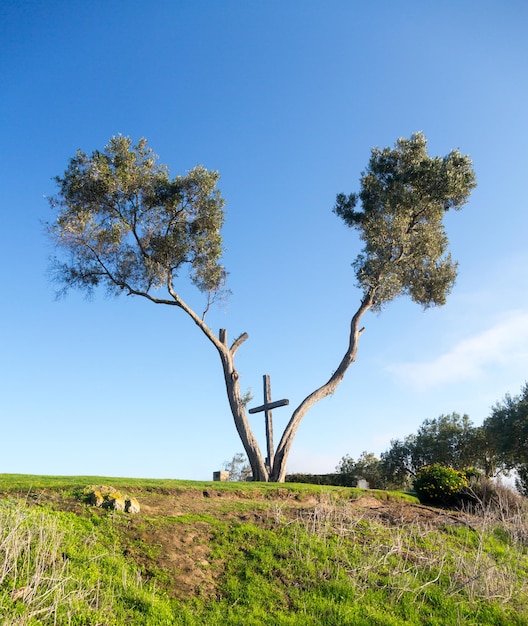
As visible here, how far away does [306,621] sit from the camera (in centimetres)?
824

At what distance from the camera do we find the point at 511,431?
3403 cm

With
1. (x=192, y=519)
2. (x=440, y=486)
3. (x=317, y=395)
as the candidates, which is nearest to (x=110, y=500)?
(x=192, y=519)

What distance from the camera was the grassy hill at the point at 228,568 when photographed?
302 inches

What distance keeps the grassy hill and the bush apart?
22.1 feet

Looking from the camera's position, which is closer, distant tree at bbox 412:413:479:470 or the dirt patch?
the dirt patch

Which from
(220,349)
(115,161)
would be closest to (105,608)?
(220,349)

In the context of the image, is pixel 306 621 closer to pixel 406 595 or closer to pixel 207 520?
pixel 406 595

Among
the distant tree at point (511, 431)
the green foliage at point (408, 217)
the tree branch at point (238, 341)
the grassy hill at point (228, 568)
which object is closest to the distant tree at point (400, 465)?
the distant tree at point (511, 431)

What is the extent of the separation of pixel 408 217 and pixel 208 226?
9521mm

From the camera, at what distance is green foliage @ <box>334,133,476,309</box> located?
24.8m

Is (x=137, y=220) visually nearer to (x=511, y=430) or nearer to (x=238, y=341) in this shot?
(x=238, y=341)

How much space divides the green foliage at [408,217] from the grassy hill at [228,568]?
14.4 metres

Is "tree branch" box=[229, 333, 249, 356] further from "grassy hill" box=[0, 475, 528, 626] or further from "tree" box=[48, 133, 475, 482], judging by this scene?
"grassy hill" box=[0, 475, 528, 626]

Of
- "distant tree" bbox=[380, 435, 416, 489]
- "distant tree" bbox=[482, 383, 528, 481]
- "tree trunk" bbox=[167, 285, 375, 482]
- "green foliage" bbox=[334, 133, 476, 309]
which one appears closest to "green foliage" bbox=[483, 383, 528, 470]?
"distant tree" bbox=[482, 383, 528, 481]
